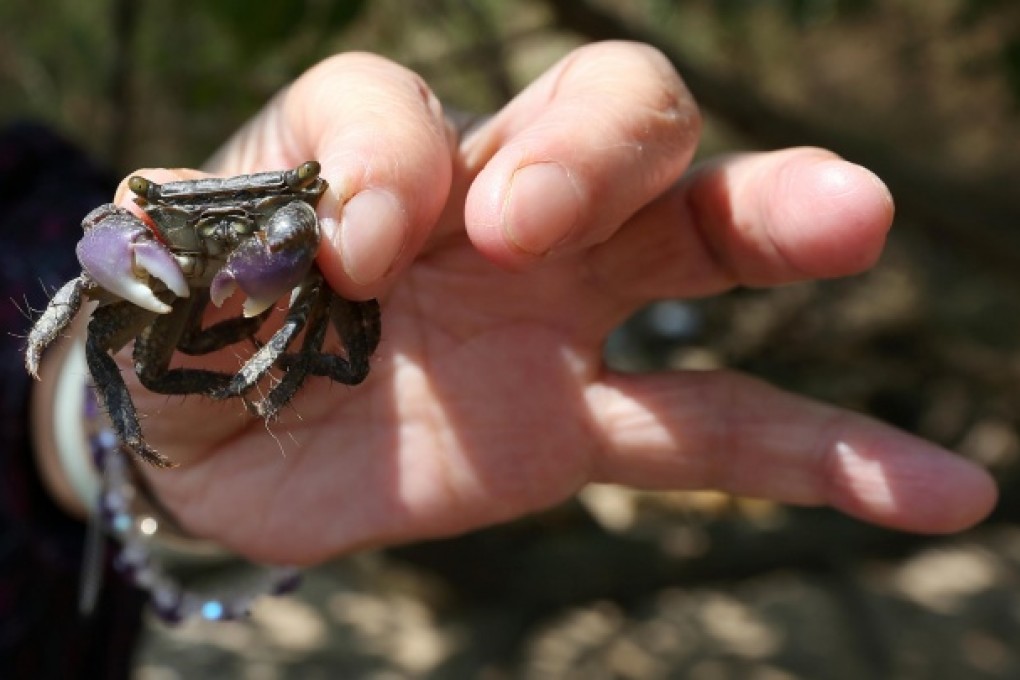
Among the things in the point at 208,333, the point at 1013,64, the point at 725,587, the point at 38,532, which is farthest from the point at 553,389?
the point at 725,587

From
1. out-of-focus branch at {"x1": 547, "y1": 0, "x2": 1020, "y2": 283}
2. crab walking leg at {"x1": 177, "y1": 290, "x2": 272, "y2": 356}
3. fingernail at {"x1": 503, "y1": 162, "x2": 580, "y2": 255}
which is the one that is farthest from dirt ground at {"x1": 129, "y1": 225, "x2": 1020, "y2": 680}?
fingernail at {"x1": 503, "y1": 162, "x2": 580, "y2": 255}

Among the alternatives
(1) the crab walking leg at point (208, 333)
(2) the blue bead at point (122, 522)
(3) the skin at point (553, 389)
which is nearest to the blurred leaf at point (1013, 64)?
(3) the skin at point (553, 389)

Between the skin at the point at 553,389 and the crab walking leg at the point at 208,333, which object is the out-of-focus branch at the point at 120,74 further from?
the crab walking leg at the point at 208,333

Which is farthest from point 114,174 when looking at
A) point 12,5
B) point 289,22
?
point 12,5

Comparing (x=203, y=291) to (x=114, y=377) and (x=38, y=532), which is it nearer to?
(x=114, y=377)

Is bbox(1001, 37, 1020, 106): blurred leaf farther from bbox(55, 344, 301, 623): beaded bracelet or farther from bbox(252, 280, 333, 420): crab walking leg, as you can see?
bbox(55, 344, 301, 623): beaded bracelet
